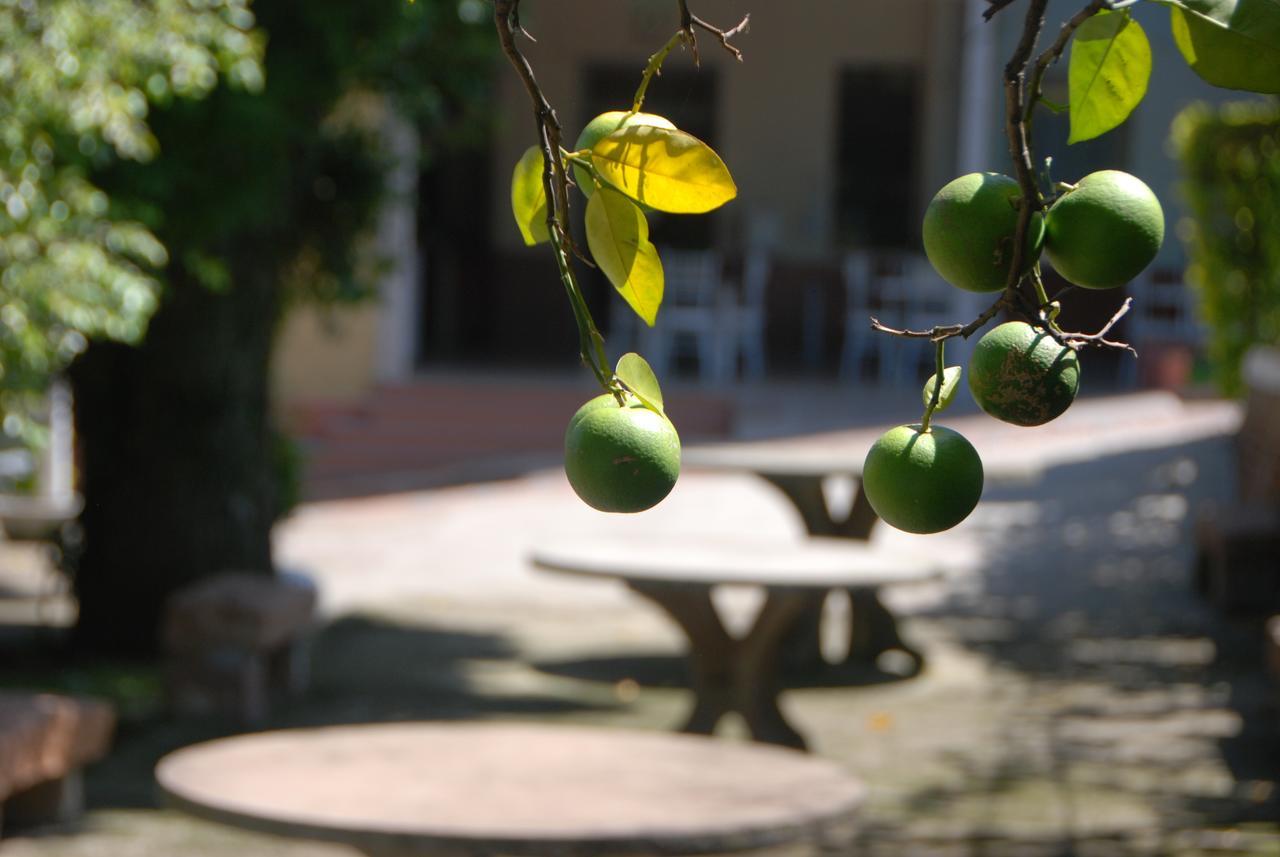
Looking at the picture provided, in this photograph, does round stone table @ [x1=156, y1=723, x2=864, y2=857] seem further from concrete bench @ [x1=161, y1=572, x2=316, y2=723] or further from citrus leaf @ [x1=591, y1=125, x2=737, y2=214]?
citrus leaf @ [x1=591, y1=125, x2=737, y2=214]

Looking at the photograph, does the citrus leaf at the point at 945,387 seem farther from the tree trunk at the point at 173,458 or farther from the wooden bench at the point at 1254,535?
the wooden bench at the point at 1254,535

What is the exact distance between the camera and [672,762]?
4.03 meters

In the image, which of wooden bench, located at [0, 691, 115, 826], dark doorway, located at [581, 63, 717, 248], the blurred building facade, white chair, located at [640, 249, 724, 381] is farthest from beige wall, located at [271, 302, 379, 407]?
wooden bench, located at [0, 691, 115, 826]

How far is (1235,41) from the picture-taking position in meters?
0.67

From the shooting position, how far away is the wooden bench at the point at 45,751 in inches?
187

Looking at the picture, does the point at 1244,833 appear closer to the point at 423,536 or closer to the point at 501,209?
the point at 423,536

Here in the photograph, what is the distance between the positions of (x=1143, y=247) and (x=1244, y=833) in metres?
5.00

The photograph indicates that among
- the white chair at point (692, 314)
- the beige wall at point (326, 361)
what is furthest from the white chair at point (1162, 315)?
the beige wall at point (326, 361)

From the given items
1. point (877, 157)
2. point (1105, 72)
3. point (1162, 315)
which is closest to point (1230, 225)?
point (1162, 315)

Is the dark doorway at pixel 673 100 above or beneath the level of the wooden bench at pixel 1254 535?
above

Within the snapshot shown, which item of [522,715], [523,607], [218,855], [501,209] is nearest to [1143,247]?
[218,855]

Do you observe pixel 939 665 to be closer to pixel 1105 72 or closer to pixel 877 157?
pixel 1105 72

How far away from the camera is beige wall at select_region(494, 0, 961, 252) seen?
680 inches

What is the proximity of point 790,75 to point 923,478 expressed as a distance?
675 inches
